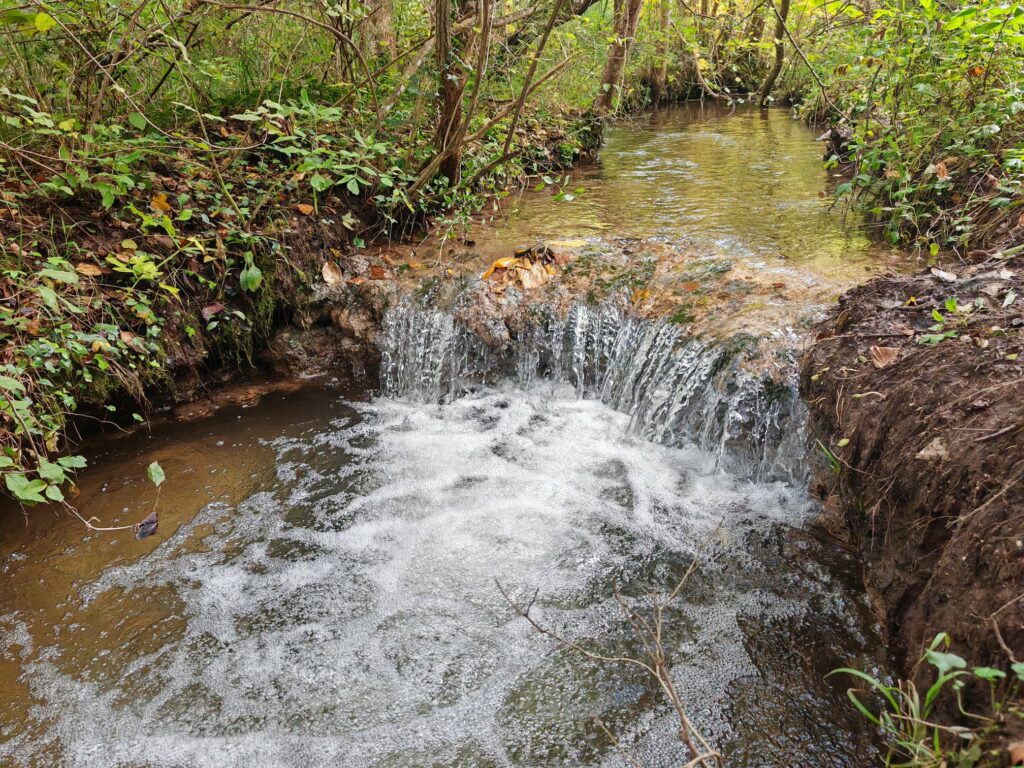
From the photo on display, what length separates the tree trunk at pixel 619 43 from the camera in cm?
749

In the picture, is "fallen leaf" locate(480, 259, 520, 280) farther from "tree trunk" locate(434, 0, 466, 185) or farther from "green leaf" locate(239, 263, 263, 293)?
"green leaf" locate(239, 263, 263, 293)

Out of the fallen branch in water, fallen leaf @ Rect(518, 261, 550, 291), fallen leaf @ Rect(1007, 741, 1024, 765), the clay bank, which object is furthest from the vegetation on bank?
fallen leaf @ Rect(1007, 741, 1024, 765)

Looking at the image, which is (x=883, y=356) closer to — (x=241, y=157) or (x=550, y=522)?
(x=550, y=522)

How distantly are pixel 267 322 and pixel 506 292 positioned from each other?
1785 millimetres

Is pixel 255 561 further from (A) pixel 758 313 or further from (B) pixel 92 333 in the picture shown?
(A) pixel 758 313

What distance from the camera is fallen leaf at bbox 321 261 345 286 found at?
4.92 m

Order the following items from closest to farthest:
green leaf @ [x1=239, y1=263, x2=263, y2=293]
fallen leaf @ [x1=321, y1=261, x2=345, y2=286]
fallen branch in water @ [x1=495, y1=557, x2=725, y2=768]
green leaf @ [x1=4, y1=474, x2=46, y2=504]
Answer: fallen branch in water @ [x1=495, y1=557, x2=725, y2=768] < green leaf @ [x1=4, y1=474, x2=46, y2=504] < green leaf @ [x1=239, y1=263, x2=263, y2=293] < fallen leaf @ [x1=321, y1=261, x2=345, y2=286]

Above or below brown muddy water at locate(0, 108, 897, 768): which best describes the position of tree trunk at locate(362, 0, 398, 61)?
above

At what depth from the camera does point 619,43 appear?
6945 mm

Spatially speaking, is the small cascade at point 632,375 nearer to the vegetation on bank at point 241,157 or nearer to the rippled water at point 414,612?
the rippled water at point 414,612

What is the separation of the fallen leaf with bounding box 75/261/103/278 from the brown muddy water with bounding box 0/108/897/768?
1.07m

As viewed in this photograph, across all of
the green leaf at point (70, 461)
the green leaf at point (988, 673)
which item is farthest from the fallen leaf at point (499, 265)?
the green leaf at point (988, 673)

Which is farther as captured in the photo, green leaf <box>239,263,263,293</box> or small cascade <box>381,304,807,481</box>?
green leaf <box>239,263,263,293</box>

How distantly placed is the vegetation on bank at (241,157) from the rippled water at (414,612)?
726 millimetres
